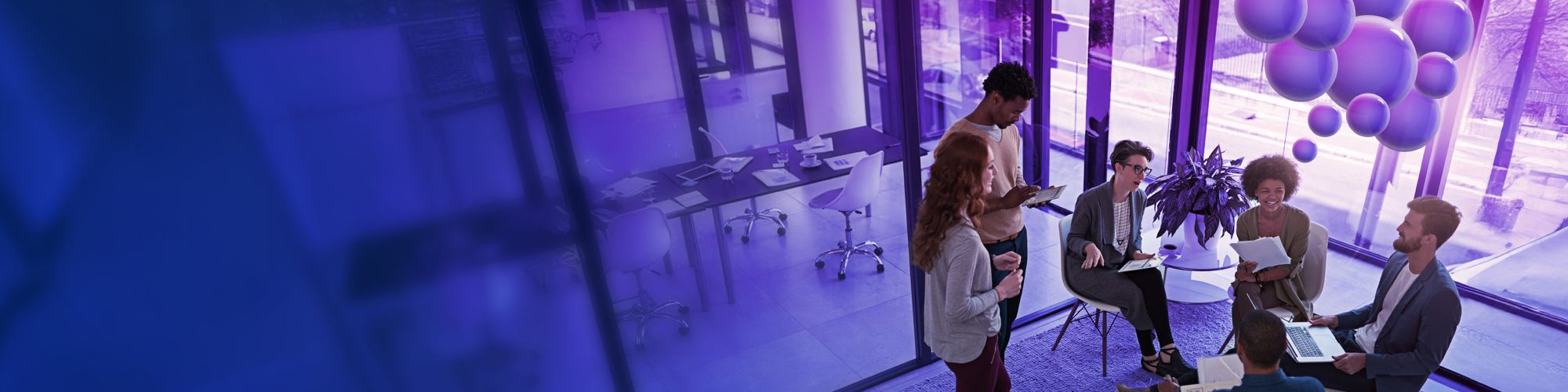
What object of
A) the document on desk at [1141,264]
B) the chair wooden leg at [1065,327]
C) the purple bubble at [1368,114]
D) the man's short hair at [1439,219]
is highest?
the purple bubble at [1368,114]

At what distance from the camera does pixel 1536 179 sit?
4109mm

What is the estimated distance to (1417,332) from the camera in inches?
108

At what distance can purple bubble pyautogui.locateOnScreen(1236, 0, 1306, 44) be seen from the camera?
3014mm

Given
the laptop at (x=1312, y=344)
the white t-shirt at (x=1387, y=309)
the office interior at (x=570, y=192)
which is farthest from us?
the laptop at (x=1312, y=344)

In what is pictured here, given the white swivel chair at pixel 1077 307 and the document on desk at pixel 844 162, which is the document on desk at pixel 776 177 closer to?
the document on desk at pixel 844 162

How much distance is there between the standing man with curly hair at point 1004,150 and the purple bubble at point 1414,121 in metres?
1.51

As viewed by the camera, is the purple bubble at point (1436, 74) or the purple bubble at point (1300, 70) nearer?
the purple bubble at point (1436, 74)

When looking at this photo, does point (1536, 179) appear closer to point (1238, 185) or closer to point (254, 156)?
point (1238, 185)

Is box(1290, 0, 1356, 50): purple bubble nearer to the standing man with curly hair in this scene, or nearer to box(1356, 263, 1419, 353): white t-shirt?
box(1356, 263, 1419, 353): white t-shirt

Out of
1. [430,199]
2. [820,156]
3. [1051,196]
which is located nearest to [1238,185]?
[1051,196]

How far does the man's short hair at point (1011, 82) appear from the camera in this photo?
10.3 feet

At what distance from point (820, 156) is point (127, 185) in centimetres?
235

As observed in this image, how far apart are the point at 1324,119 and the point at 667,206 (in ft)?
9.93

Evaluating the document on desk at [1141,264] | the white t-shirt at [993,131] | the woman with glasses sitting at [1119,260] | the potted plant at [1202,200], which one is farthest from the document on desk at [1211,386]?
the potted plant at [1202,200]
